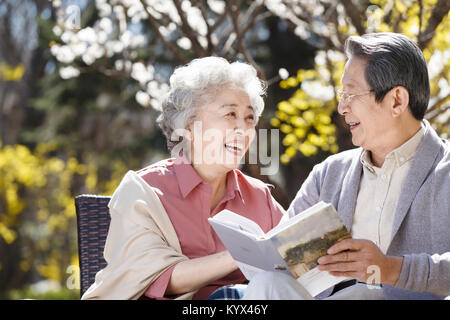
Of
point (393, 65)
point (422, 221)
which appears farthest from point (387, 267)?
point (393, 65)

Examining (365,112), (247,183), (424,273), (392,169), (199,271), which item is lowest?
(424,273)

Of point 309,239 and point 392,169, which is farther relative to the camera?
point 392,169

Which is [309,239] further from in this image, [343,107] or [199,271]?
[343,107]

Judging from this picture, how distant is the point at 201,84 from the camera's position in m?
2.72

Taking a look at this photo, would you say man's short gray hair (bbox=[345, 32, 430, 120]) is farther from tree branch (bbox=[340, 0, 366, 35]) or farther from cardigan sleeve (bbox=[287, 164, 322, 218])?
tree branch (bbox=[340, 0, 366, 35])

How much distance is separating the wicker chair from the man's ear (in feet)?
4.70

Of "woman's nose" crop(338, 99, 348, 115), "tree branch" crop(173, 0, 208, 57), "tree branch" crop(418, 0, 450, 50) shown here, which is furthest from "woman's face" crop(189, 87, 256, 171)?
"tree branch" crop(418, 0, 450, 50)

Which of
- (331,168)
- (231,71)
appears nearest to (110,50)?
(231,71)

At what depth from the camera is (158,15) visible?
4.67 meters

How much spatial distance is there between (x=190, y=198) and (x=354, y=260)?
930mm

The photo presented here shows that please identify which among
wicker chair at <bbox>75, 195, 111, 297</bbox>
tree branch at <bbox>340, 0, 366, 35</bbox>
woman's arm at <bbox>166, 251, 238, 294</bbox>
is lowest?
woman's arm at <bbox>166, 251, 238, 294</bbox>

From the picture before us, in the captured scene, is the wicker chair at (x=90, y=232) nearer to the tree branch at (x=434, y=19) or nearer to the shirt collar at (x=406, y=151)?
the shirt collar at (x=406, y=151)

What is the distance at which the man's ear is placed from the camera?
243cm
